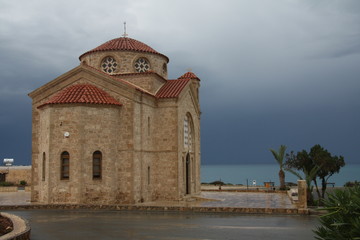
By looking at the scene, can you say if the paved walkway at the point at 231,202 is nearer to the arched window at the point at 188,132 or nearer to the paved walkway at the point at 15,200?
the paved walkway at the point at 15,200

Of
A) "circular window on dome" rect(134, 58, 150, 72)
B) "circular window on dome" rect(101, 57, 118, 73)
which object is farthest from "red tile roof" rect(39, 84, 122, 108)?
"circular window on dome" rect(134, 58, 150, 72)

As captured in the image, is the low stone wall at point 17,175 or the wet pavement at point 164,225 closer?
the wet pavement at point 164,225

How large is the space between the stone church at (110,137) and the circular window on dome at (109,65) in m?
0.23

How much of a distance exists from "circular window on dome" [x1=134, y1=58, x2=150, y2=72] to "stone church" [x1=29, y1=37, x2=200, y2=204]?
16.0 inches

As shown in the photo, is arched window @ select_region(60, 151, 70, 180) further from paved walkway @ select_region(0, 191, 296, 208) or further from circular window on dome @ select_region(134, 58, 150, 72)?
circular window on dome @ select_region(134, 58, 150, 72)

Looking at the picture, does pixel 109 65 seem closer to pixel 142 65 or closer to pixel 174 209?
pixel 142 65

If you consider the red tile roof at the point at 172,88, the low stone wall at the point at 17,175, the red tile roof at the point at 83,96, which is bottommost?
the low stone wall at the point at 17,175

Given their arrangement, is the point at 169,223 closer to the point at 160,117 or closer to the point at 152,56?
the point at 160,117

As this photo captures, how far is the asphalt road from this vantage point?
40.4 ft

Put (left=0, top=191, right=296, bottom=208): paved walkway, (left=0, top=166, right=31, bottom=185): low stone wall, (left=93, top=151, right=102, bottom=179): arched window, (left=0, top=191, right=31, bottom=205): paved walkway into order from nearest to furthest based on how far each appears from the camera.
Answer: (left=0, top=191, right=296, bottom=208): paved walkway
(left=93, top=151, right=102, bottom=179): arched window
(left=0, top=191, right=31, bottom=205): paved walkway
(left=0, top=166, right=31, bottom=185): low stone wall

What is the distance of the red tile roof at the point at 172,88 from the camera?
79.7 feet

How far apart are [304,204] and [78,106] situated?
11937mm

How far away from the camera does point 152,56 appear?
88.8 ft

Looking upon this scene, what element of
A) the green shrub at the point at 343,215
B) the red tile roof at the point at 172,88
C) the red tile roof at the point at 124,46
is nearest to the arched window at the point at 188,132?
the red tile roof at the point at 172,88
